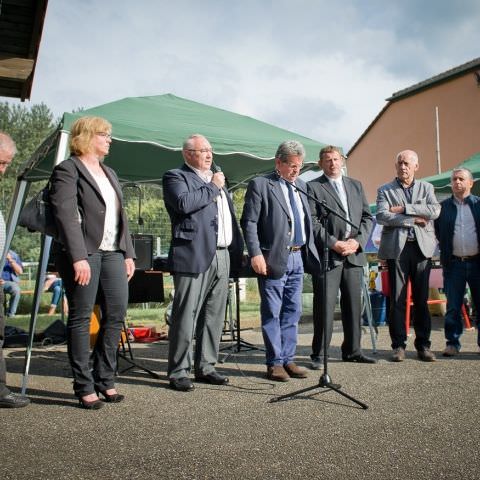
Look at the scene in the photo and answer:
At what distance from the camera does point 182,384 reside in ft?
13.5

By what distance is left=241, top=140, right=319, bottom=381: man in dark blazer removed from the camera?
4559mm

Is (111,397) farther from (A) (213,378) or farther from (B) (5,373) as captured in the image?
(A) (213,378)

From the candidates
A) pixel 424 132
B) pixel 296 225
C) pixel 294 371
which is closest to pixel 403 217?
pixel 296 225

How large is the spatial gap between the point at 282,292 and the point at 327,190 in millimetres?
1206

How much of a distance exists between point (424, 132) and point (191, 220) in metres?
23.5

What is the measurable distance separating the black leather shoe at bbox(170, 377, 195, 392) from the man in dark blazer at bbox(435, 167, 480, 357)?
9.62 ft

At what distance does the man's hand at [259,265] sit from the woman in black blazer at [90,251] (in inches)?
42.7

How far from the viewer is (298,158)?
4.61m

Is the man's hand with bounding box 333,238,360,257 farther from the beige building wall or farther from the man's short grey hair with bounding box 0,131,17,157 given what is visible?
the beige building wall

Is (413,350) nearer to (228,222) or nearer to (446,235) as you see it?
(446,235)

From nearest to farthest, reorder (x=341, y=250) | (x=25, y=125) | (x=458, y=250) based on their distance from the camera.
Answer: (x=341, y=250) → (x=458, y=250) → (x=25, y=125)

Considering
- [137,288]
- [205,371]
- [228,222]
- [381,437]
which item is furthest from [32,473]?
[137,288]

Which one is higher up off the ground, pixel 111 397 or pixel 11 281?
pixel 11 281

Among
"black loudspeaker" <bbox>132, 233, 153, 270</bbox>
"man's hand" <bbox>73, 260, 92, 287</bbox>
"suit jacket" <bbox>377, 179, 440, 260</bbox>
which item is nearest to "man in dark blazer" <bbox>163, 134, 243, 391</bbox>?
"man's hand" <bbox>73, 260, 92, 287</bbox>
